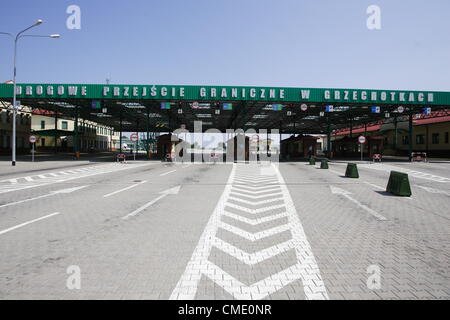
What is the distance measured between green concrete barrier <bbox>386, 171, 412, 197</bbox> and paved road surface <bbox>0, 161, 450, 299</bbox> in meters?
1.07

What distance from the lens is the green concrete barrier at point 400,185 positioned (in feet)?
33.7

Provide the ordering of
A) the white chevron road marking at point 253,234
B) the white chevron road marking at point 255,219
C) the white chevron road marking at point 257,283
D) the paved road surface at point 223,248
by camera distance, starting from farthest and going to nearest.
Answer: the white chevron road marking at point 255,219 < the white chevron road marking at point 253,234 < the paved road surface at point 223,248 < the white chevron road marking at point 257,283

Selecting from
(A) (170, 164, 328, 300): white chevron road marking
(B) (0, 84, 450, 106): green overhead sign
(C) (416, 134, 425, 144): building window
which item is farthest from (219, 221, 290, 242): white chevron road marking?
(C) (416, 134, 425, 144): building window

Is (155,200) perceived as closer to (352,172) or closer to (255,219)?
(255,219)

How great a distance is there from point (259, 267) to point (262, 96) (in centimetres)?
2593

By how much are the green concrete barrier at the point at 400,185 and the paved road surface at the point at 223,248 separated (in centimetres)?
107

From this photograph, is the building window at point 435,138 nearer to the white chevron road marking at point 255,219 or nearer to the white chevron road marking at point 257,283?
the white chevron road marking at point 255,219

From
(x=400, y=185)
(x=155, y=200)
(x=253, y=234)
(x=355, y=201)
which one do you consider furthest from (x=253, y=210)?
(x=400, y=185)

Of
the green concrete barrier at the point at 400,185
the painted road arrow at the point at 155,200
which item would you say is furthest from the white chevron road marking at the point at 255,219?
the green concrete barrier at the point at 400,185

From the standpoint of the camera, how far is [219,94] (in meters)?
28.5

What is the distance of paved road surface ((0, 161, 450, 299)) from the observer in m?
3.48

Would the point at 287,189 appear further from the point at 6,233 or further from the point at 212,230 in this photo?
the point at 6,233

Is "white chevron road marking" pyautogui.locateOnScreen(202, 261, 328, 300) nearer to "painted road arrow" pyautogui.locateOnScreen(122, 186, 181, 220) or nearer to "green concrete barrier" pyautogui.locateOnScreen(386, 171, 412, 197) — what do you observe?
"painted road arrow" pyautogui.locateOnScreen(122, 186, 181, 220)
